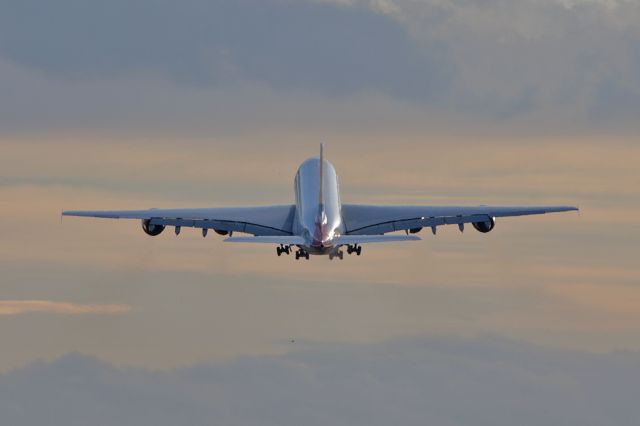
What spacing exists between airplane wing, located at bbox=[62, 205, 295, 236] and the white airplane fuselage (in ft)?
5.97

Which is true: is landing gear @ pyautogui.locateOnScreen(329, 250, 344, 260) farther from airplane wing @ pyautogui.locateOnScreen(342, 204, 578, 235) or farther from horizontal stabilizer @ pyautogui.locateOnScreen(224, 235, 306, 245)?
airplane wing @ pyautogui.locateOnScreen(342, 204, 578, 235)

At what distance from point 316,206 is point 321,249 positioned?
740 centimetres

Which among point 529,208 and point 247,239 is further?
point 529,208

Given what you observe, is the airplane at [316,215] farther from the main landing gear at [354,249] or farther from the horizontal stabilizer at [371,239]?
the horizontal stabilizer at [371,239]

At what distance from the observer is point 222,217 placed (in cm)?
11925

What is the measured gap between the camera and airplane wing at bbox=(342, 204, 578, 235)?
11775 cm

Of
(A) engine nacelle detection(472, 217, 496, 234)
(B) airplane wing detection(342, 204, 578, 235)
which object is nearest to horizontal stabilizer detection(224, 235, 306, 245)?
(B) airplane wing detection(342, 204, 578, 235)

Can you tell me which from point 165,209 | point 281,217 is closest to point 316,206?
point 281,217

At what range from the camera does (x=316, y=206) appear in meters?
116

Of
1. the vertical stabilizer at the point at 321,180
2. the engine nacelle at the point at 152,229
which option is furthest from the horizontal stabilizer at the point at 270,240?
the engine nacelle at the point at 152,229

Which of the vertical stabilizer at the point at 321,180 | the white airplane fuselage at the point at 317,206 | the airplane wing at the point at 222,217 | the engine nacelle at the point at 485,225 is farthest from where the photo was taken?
the engine nacelle at the point at 485,225

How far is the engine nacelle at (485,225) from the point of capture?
390 feet

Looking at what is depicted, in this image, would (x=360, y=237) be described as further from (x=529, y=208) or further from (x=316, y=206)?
(x=529, y=208)

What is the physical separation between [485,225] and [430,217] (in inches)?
201
